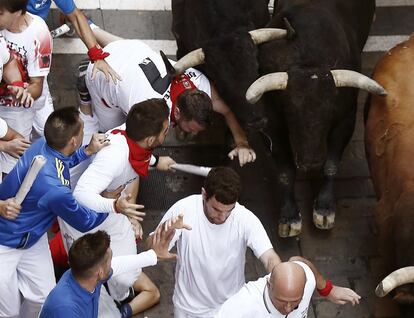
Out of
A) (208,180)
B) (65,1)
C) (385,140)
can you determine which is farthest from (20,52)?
(385,140)

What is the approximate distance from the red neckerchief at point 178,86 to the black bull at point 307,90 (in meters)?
0.25

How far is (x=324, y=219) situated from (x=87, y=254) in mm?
3423

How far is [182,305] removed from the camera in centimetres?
695

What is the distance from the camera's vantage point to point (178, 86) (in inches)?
323

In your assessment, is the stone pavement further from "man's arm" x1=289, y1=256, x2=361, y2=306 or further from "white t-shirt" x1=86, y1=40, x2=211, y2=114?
"man's arm" x1=289, y1=256, x2=361, y2=306

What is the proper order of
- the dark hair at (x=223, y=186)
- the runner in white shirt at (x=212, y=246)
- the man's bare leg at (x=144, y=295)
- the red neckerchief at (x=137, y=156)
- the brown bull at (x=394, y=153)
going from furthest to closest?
the man's bare leg at (x=144, y=295), the brown bull at (x=394, y=153), the red neckerchief at (x=137, y=156), the runner in white shirt at (x=212, y=246), the dark hair at (x=223, y=186)

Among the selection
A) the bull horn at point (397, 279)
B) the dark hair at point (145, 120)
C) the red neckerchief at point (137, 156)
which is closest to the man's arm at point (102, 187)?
the red neckerchief at point (137, 156)

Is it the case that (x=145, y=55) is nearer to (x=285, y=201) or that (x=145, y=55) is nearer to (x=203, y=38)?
(x=203, y=38)

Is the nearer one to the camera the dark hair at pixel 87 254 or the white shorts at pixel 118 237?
the dark hair at pixel 87 254

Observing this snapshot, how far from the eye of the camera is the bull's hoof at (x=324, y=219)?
890 cm

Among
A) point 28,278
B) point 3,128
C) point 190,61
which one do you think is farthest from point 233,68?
point 28,278

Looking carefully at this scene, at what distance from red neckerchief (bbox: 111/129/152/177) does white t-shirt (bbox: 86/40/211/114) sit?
0.88m

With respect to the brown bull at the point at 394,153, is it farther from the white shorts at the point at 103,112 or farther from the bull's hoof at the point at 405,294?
the white shorts at the point at 103,112

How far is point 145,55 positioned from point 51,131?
1847 millimetres
